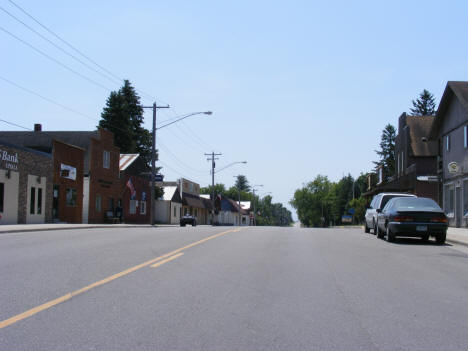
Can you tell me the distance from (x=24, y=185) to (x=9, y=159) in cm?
239

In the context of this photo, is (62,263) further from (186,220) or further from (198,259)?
(186,220)

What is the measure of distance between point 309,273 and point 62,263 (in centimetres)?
490

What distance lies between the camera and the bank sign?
30.0 meters

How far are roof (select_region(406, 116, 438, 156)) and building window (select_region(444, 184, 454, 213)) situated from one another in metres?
10.9

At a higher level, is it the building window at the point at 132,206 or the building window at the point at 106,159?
the building window at the point at 106,159

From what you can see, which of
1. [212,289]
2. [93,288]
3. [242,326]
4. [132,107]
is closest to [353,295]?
[212,289]

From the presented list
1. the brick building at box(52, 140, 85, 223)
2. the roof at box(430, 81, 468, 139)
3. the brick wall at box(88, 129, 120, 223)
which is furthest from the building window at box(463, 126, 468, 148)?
the brick wall at box(88, 129, 120, 223)

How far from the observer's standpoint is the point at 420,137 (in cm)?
4756

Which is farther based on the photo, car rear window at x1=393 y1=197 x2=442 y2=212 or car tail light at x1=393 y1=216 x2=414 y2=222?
car rear window at x1=393 y1=197 x2=442 y2=212

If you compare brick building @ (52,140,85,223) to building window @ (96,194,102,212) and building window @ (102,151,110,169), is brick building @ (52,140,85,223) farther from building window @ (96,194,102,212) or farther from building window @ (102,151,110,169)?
building window @ (102,151,110,169)

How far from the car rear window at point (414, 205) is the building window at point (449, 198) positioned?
16664mm

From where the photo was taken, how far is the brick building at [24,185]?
30.5m

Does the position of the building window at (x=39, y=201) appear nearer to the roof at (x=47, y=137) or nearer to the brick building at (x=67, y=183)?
the brick building at (x=67, y=183)

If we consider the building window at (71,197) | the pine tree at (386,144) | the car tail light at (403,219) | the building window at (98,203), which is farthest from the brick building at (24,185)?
the pine tree at (386,144)
